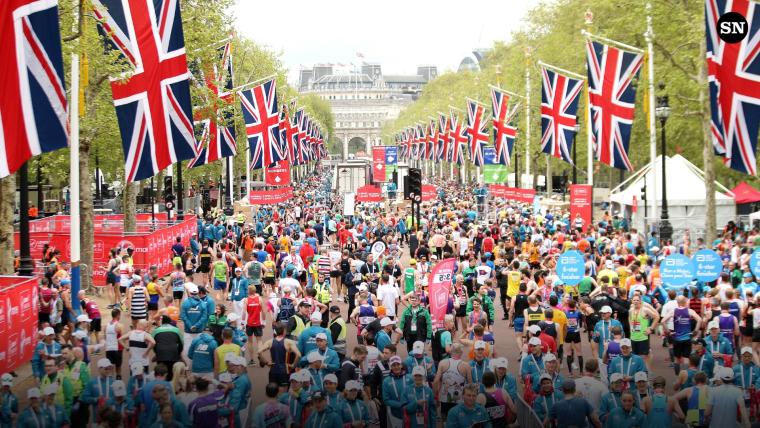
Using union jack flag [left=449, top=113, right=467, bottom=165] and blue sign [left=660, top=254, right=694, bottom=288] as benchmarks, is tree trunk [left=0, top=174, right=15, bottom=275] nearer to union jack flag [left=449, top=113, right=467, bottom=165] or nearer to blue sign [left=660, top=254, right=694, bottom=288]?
blue sign [left=660, top=254, right=694, bottom=288]

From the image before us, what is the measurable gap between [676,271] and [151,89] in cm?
915

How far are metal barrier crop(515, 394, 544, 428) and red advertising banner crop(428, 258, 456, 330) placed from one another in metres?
5.49

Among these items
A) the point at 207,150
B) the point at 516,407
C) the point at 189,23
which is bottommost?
the point at 516,407

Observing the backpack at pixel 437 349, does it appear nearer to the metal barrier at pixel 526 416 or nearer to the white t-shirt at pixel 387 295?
the white t-shirt at pixel 387 295

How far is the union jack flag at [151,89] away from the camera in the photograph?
1839cm

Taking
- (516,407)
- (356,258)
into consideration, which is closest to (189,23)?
(356,258)

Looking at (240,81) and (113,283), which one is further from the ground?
(240,81)

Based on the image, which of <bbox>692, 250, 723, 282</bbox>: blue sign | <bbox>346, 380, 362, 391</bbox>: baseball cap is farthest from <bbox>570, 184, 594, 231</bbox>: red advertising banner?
<bbox>346, 380, 362, 391</bbox>: baseball cap

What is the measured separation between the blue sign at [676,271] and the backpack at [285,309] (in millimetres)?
6186

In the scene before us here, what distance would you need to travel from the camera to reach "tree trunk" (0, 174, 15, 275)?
67.1ft

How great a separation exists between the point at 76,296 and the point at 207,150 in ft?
63.1

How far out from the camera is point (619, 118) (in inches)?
1225

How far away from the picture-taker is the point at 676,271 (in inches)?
739

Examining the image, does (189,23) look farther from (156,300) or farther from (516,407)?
(516,407)
